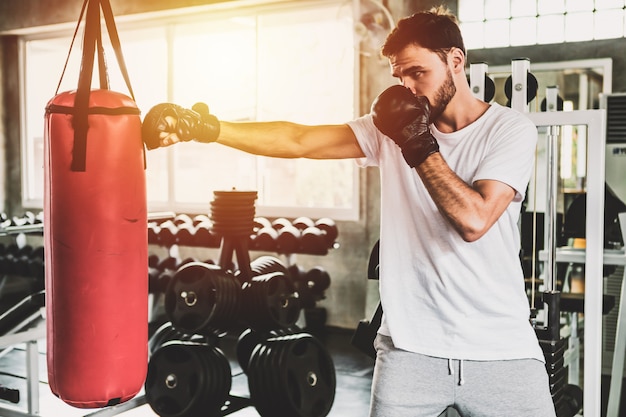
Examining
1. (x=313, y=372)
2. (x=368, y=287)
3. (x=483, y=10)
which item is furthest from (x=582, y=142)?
(x=313, y=372)

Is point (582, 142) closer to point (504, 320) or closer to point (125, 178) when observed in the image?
point (504, 320)

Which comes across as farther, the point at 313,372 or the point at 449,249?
the point at 313,372

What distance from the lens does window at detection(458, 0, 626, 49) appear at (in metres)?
5.08

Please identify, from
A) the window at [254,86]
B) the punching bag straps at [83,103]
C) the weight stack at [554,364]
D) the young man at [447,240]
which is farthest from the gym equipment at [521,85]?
the window at [254,86]

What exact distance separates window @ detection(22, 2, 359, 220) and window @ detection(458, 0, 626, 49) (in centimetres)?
104

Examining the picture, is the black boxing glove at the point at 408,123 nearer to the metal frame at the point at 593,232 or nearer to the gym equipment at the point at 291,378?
the metal frame at the point at 593,232

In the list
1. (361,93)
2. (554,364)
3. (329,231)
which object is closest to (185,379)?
(329,231)

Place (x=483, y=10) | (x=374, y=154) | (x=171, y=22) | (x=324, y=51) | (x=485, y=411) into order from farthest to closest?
1. (x=171, y=22)
2. (x=324, y=51)
3. (x=483, y=10)
4. (x=374, y=154)
5. (x=485, y=411)

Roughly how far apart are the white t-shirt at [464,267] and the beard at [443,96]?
5 cm

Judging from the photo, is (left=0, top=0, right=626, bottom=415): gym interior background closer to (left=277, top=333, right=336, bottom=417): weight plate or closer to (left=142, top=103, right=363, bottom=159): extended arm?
(left=277, top=333, right=336, bottom=417): weight plate

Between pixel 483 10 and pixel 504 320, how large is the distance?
441cm

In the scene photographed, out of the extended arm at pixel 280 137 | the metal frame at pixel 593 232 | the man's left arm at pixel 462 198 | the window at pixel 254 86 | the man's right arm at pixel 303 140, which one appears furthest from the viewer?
the window at pixel 254 86

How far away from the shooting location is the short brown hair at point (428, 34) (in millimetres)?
1689

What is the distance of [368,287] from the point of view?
5.77 meters
